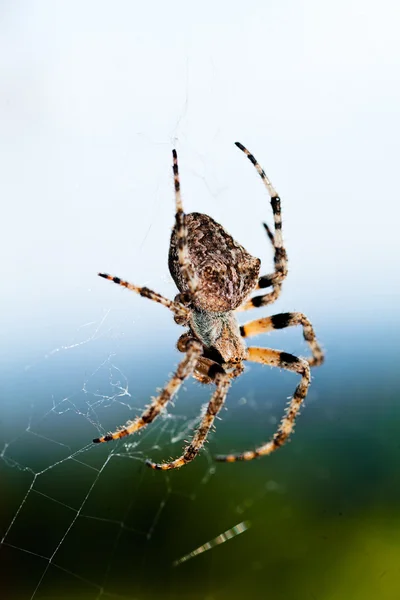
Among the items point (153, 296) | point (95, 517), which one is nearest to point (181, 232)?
point (153, 296)

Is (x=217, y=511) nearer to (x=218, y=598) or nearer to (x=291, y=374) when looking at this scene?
(x=218, y=598)

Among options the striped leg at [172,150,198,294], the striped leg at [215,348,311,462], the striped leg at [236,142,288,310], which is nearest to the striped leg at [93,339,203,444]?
the striped leg at [172,150,198,294]

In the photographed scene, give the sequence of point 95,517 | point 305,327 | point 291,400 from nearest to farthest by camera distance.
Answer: point 291,400, point 305,327, point 95,517

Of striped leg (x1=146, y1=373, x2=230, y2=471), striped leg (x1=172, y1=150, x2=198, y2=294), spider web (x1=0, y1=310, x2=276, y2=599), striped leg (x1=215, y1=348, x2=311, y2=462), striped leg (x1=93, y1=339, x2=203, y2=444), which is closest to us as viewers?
striped leg (x1=93, y1=339, x2=203, y2=444)

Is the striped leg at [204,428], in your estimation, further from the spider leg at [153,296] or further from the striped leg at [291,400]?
the spider leg at [153,296]

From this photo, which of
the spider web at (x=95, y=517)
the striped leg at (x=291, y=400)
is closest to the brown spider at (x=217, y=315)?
the striped leg at (x=291, y=400)

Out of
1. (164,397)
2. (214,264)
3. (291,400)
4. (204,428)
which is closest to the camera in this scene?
(164,397)

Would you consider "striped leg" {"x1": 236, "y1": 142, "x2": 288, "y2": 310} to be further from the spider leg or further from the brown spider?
the spider leg

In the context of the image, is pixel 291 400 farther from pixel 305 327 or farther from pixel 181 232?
pixel 181 232
